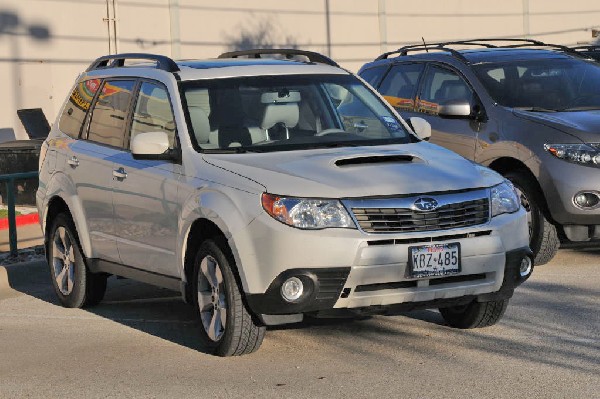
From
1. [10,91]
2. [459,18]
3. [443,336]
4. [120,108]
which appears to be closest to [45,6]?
[10,91]

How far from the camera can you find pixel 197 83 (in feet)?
29.7

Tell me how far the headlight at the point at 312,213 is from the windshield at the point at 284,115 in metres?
0.99

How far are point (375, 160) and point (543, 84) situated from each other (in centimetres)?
448

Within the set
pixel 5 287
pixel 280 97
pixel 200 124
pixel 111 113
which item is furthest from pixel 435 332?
pixel 5 287

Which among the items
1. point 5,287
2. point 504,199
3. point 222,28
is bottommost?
point 5,287

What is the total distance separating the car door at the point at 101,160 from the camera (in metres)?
9.47

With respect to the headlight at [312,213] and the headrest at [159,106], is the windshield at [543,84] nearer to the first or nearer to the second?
the headrest at [159,106]

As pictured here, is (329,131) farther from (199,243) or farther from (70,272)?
(70,272)

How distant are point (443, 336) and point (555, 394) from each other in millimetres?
1708

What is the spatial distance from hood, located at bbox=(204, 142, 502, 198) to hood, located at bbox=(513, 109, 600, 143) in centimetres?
273

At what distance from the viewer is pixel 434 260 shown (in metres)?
7.69

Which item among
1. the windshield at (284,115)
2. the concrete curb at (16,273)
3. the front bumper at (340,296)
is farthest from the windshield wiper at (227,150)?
the concrete curb at (16,273)

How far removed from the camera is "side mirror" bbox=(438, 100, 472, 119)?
11.8 meters

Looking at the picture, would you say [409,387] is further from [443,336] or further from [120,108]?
[120,108]
